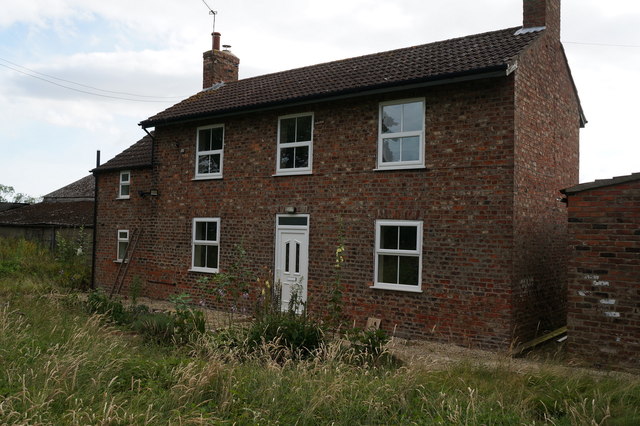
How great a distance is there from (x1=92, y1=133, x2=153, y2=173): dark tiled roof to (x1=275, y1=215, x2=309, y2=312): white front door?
576 centimetres

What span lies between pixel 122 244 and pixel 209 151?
491 cm

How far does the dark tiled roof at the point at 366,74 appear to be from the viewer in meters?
10.6

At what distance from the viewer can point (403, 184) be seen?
11094 mm

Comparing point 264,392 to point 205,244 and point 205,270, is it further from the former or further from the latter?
point 205,244

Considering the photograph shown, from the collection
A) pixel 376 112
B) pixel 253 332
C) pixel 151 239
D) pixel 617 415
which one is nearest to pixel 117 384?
pixel 253 332

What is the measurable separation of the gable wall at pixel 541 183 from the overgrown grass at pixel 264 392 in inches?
143

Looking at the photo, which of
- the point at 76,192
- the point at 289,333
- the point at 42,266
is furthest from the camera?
the point at 76,192

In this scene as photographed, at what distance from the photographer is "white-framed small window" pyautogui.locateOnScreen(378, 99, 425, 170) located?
36.3ft

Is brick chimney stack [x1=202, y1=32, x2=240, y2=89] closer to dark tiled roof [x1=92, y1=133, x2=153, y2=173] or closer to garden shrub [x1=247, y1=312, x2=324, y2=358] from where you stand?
dark tiled roof [x1=92, y1=133, x2=153, y2=173]

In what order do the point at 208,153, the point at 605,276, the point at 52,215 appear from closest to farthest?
the point at 605,276 < the point at 208,153 < the point at 52,215

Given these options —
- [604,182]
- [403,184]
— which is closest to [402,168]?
[403,184]

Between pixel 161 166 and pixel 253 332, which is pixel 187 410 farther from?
pixel 161 166

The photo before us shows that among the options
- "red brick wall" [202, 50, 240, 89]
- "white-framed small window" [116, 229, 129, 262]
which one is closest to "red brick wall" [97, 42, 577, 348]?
"white-framed small window" [116, 229, 129, 262]

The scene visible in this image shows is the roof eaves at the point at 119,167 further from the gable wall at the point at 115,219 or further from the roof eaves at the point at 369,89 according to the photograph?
the roof eaves at the point at 369,89
